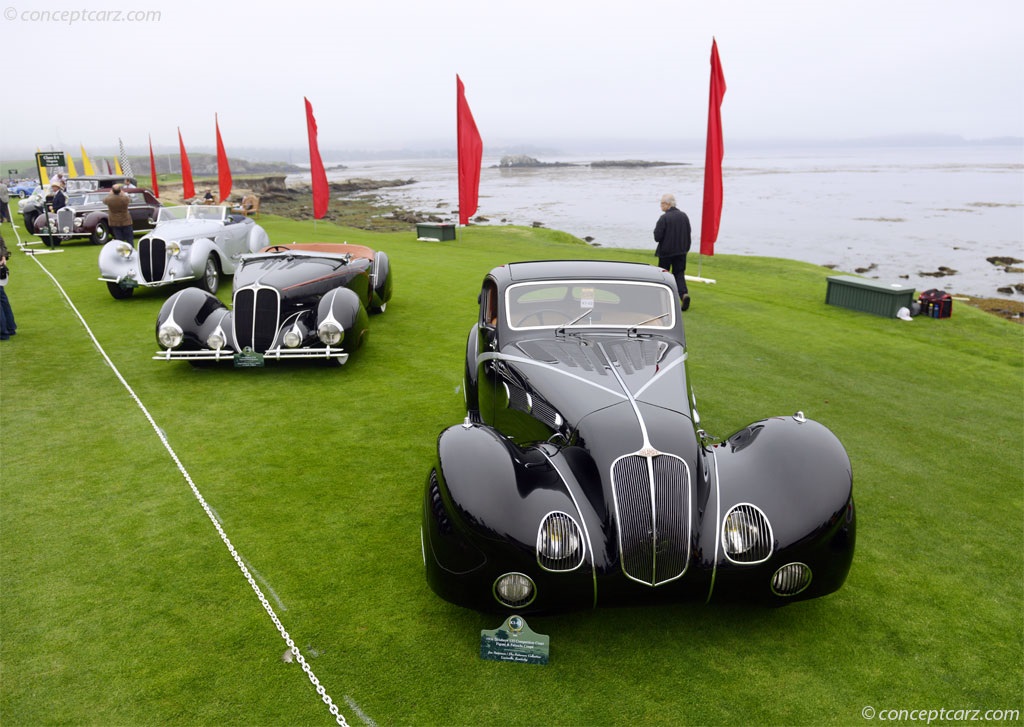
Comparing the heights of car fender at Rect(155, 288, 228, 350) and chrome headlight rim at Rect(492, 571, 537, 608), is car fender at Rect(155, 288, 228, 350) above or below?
above

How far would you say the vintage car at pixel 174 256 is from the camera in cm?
1206

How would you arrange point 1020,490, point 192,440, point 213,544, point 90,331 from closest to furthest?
point 213,544 < point 1020,490 < point 192,440 < point 90,331

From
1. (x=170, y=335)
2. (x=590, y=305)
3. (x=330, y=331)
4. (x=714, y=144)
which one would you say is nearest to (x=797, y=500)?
(x=590, y=305)

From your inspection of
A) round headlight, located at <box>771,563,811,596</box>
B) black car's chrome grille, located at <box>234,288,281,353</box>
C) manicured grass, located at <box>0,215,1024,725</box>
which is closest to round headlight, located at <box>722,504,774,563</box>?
round headlight, located at <box>771,563,811,596</box>

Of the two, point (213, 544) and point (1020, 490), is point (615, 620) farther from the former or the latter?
point (1020, 490)

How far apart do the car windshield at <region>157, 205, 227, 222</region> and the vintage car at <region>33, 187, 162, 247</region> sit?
4.34m

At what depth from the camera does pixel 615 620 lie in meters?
3.90

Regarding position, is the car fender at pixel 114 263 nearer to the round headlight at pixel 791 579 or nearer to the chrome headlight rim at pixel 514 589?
the chrome headlight rim at pixel 514 589

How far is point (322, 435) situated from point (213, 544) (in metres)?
1.94

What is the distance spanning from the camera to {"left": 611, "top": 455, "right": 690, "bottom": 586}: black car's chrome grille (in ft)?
11.1

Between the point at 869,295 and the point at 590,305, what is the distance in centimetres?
912

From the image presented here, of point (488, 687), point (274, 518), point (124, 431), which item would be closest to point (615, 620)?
point (488, 687)

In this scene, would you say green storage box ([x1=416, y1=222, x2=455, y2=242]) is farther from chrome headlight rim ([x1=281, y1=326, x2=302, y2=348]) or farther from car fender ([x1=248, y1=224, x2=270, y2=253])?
chrome headlight rim ([x1=281, y1=326, x2=302, y2=348])

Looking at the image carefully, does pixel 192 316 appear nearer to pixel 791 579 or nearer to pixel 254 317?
pixel 254 317
